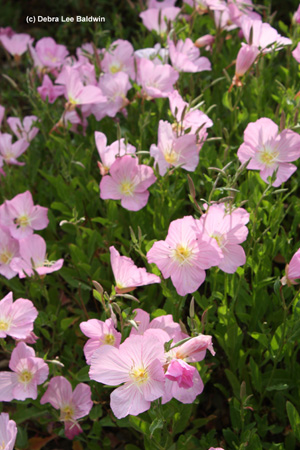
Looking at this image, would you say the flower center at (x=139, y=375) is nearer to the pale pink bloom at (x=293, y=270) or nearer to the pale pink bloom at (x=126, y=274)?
the pale pink bloom at (x=126, y=274)

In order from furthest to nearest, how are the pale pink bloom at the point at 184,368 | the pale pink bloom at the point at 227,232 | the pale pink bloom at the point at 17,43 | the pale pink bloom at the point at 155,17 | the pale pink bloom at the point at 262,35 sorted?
the pale pink bloom at the point at 17,43 < the pale pink bloom at the point at 155,17 < the pale pink bloom at the point at 262,35 < the pale pink bloom at the point at 227,232 < the pale pink bloom at the point at 184,368

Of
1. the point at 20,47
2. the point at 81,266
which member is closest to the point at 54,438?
the point at 81,266

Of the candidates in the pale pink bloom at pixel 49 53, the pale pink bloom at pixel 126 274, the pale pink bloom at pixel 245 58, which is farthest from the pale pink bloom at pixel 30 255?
the pale pink bloom at pixel 49 53

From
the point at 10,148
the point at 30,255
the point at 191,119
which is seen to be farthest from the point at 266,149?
the point at 10,148

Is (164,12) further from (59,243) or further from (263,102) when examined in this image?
(59,243)

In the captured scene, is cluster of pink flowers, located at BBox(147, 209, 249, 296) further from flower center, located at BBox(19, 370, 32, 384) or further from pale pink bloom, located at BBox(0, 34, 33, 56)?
pale pink bloom, located at BBox(0, 34, 33, 56)

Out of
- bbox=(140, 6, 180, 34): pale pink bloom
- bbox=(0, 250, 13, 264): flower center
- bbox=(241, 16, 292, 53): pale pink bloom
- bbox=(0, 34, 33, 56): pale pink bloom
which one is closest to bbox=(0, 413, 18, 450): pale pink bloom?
bbox=(0, 250, 13, 264): flower center
